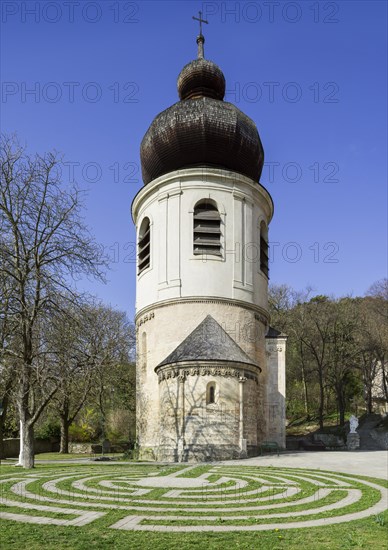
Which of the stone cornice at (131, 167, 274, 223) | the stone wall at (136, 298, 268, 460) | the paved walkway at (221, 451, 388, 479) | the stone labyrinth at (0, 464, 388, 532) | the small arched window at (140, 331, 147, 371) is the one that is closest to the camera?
the stone labyrinth at (0, 464, 388, 532)

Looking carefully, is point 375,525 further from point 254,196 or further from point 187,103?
point 187,103

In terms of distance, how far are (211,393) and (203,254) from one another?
7.75m

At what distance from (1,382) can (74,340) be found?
3.82m

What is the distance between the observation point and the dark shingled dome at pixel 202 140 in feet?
96.3

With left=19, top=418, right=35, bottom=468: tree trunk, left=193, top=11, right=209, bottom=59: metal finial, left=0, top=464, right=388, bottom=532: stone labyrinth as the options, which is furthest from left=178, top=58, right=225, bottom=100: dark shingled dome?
left=0, top=464, right=388, bottom=532: stone labyrinth

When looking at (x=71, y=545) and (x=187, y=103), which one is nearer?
(x=71, y=545)

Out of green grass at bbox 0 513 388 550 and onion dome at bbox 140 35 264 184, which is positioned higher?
onion dome at bbox 140 35 264 184

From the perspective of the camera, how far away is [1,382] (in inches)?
764

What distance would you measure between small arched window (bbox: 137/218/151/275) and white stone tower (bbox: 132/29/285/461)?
6 cm

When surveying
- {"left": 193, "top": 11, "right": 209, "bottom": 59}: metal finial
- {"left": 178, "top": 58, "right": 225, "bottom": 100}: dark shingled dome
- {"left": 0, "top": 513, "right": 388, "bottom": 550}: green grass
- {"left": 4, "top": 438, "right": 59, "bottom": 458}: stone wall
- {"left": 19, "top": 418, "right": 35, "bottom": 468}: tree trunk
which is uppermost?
{"left": 193, "top": 11, "right": 209, "bottom": 59}: metal finial

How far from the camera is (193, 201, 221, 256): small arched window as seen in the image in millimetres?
28438

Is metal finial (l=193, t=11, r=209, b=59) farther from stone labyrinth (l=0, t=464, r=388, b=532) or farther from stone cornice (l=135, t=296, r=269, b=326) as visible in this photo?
stone labyrinth (l=0, t=464, r=388, b=532)

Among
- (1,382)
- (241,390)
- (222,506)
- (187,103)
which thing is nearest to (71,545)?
(222,506)

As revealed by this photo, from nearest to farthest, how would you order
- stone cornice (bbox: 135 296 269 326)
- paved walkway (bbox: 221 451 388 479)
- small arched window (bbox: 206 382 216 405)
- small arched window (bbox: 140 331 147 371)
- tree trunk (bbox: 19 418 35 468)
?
paved walkway (bbox: 221 451 388 479)
tree trunk (bbox: 19 418 35 468)
small arched window (bbox: 206 382 216 405)
stone cornice (bbox: 135 296 269 326)
small arched window (bbox: 140 331 147 371)
